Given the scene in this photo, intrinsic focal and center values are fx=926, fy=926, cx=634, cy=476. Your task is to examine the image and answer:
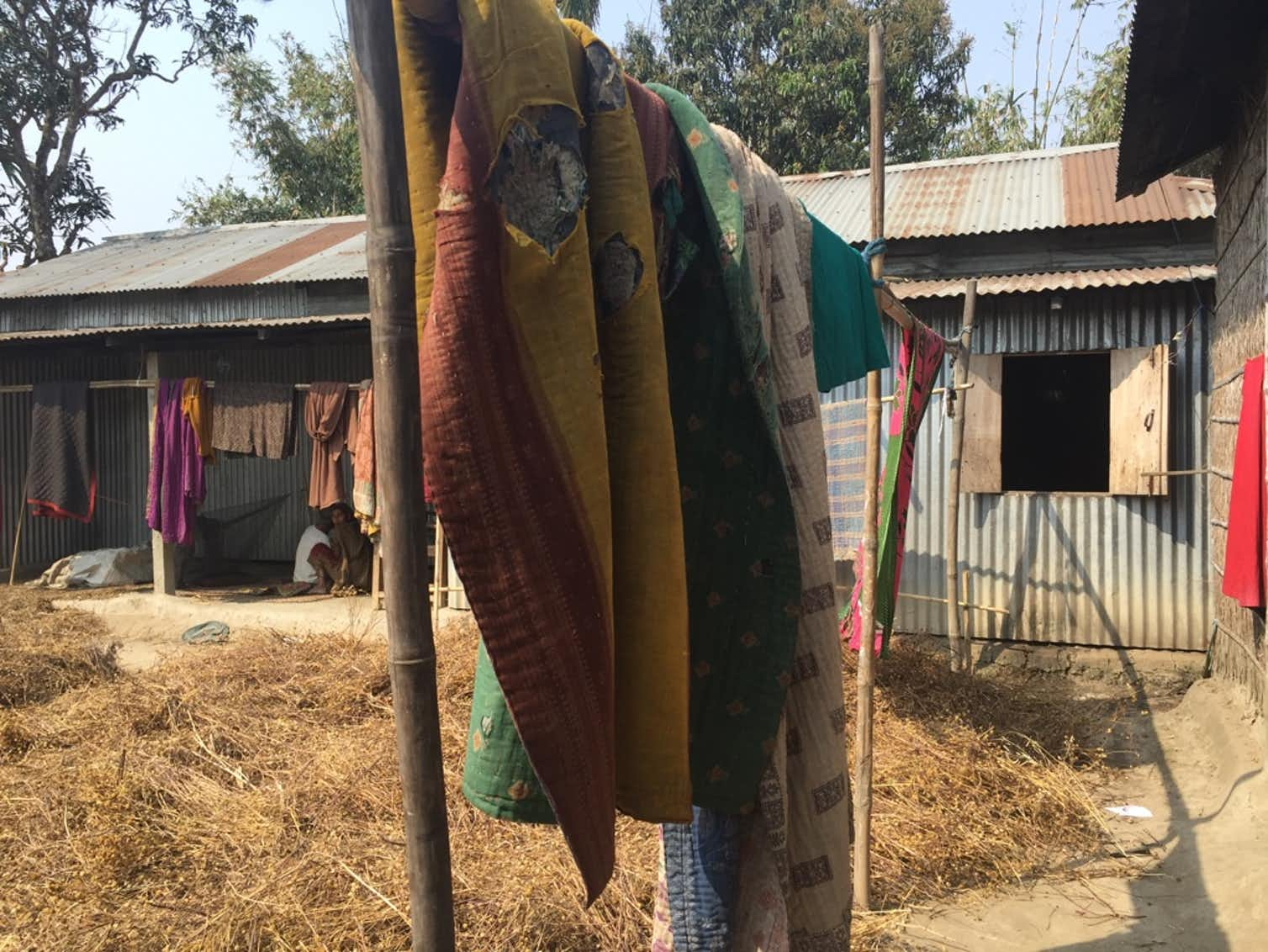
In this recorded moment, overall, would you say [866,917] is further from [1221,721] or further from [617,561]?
[1221,721]

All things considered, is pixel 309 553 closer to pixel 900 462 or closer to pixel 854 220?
pixel 854 220

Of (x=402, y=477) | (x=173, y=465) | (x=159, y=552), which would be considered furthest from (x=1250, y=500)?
(x=159, y=552)

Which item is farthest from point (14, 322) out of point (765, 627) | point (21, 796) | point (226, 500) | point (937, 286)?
point (765, 627)

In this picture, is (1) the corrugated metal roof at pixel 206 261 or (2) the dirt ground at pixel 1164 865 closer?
(2) the dirt ground at pixel 1164 865

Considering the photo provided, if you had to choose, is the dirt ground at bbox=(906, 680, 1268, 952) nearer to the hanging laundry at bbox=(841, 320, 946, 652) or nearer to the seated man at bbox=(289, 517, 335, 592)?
the hanging laundry at bbox=(841, 320, 946, 652)

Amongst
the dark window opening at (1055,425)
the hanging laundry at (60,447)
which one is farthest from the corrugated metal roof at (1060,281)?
the hanging laundry at (60,447)

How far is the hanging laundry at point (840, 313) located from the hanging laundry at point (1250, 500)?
10.5 feet

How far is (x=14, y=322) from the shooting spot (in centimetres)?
1050

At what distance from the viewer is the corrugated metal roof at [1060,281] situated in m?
6.29

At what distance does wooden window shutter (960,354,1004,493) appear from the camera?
6988mm

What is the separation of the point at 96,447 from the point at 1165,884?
1175 cm

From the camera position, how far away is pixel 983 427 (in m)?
6.99

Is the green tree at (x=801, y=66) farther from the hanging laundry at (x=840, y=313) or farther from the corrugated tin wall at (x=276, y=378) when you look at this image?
the hanging laundry at (x=840, y=313)

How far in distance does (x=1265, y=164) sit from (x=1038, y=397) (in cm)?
646
